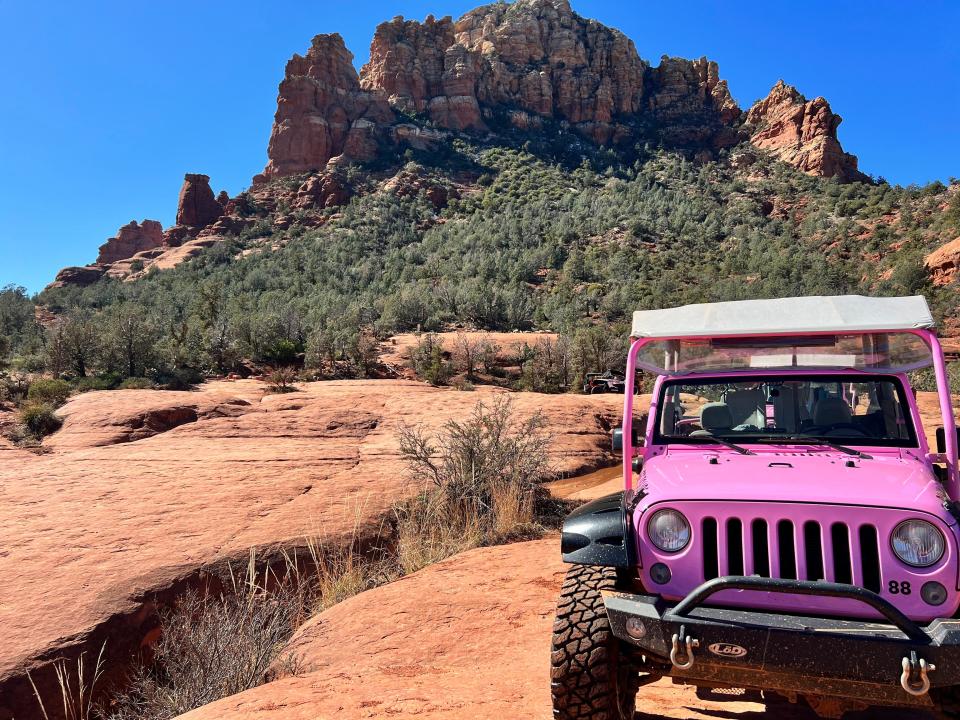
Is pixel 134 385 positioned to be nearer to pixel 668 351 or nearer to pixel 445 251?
pixel 668 351

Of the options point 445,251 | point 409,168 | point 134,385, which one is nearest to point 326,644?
point 134,385

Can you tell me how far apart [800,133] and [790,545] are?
74.7 m

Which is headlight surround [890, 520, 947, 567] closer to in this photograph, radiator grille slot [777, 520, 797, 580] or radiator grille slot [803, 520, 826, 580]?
radiator grille slot [803, 520, 826, 580]

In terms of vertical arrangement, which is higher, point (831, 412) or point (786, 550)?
point (831, 412)

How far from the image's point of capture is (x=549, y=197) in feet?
185

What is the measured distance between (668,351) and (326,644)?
3.18m

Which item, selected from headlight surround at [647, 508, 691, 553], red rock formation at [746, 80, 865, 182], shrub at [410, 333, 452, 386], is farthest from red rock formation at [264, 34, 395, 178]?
headlight surround at [647, 508, 691, 553]

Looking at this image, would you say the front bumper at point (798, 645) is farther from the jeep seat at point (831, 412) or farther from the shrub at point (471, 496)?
the shrub at point (471, 496)

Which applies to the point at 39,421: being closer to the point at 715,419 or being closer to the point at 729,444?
the point at 715,419

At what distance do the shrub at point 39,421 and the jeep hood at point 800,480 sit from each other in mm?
13455

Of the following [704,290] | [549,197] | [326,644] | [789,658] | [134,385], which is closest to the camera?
[789,658]

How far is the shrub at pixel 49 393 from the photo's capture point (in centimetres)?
1406

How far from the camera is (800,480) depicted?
9.14ft

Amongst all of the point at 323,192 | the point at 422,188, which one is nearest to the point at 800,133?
the point at 422,188
